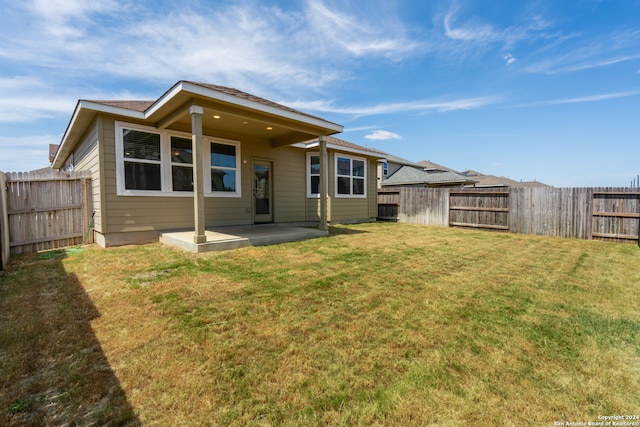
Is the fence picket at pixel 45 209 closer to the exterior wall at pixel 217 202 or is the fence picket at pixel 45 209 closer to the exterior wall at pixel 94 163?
the exterior wall at pixel 94 163

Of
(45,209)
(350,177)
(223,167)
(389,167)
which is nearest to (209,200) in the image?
(223,167)

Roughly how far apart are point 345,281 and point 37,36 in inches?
365

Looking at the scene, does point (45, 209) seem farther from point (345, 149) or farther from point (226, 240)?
point (345, 149)

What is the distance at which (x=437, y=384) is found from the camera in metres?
1.70

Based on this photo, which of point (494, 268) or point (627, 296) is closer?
point (627, 296)

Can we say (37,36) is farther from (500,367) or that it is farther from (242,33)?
(500,367)

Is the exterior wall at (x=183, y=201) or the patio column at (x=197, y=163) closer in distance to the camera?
the patio column at (x=197, y=163)

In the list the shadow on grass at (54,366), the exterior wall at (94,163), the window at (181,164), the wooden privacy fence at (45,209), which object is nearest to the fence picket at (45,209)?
the wooden privacy fence at (45,209)

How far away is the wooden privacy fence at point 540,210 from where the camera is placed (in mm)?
7422

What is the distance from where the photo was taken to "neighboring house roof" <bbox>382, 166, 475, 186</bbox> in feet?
67.2

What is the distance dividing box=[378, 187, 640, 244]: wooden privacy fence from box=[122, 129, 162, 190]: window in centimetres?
967

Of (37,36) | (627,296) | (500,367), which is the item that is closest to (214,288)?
(500,367)

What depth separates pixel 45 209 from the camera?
6094 mm

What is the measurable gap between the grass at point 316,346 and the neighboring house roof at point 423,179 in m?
17.3
